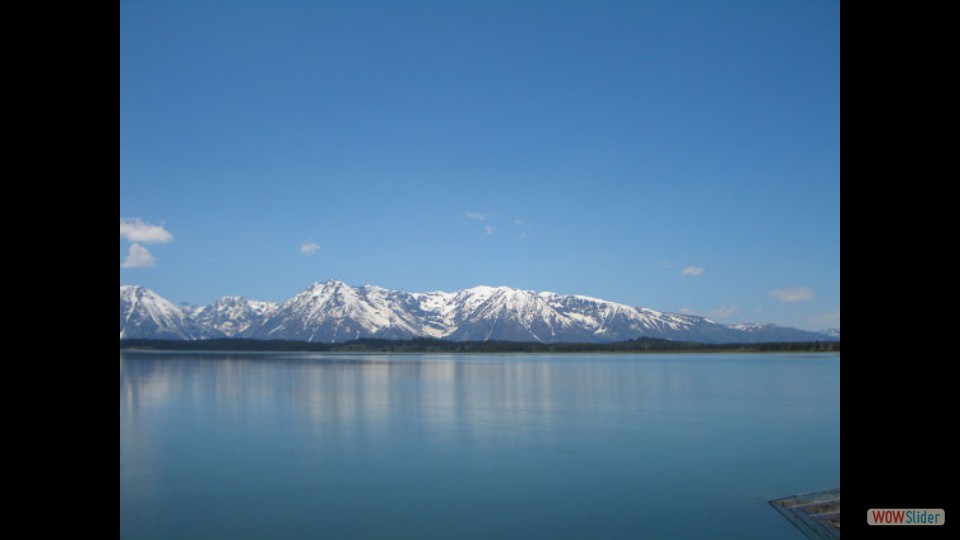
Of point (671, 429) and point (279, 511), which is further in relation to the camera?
point (671, 429)

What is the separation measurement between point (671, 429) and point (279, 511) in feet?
44.0

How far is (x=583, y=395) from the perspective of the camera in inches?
1367

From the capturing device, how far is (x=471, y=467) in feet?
50.9

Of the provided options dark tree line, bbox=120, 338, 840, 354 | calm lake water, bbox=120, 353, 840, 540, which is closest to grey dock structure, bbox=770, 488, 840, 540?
calm lake water, bbox=120, 353, 840, 540

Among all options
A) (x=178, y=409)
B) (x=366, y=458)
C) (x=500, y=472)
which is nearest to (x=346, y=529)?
(x=500, y=472)
